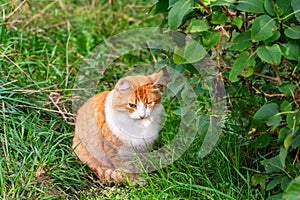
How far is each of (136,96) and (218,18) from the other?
3.15 feet

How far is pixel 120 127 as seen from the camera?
3254 mm

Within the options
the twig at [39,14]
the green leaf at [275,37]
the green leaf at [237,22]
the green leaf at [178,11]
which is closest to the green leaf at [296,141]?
the green leaf at [275,37]

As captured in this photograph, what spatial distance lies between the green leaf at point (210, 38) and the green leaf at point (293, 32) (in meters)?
0.31

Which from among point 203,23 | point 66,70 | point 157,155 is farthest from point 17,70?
point 203,23

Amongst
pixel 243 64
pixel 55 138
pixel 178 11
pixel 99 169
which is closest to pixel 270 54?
pixel 243 64

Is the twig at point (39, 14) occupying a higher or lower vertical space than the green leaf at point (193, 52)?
lower

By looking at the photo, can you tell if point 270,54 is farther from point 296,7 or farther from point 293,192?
point 293,192

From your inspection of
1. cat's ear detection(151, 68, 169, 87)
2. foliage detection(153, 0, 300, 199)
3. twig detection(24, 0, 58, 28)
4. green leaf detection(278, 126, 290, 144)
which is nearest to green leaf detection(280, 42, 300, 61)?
foliage detection(153, 0, 300, 199)

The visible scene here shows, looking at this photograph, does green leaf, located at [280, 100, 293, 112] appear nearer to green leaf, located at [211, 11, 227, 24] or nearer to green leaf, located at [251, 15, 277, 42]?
green leaf, located at [251, 15, 277, 42]

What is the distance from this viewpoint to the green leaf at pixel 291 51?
2305mm

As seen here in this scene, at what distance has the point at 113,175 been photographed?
3.26m

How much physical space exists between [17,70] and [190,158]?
1.40 m

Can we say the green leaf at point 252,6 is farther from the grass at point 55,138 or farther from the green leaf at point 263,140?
the grass at point 55,138

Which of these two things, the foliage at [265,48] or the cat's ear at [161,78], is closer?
the foliage at [265,48]
